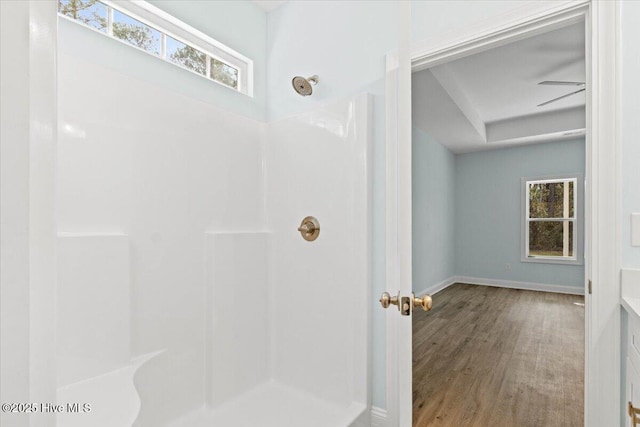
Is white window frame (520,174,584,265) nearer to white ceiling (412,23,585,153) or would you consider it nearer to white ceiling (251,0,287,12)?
white ceiling (412,23,585,153)

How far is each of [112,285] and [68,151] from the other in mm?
600

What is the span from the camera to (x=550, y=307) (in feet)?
14.0

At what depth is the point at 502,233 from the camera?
18.7ft

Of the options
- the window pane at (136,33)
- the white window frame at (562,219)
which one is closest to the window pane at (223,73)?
the window pane at (136,33)

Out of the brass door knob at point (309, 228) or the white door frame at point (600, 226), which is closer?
the white door frame at point (600, 226)

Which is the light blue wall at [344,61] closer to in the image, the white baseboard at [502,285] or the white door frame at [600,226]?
the white door frame at [600,226]

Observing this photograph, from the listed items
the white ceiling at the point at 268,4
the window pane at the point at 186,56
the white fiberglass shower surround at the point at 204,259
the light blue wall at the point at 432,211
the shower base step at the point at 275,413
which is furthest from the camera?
the light blue wall at the point at 432,211

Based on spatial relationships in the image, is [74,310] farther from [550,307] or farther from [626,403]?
[550,307]

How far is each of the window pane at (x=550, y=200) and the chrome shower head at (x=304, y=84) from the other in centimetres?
506

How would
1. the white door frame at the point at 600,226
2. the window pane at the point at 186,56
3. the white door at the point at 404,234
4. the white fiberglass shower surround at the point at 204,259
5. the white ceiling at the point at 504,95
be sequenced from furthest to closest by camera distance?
the white ceiling at the point at 504,95, the window pane at the point at 186,56, the white fiberglass shower surround at the point at 204,259, the white door frame at the point at 600,226, the white door at the point at 404,234

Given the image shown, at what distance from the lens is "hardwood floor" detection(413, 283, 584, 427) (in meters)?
1.95

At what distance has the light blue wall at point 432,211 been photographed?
4551 millimetres

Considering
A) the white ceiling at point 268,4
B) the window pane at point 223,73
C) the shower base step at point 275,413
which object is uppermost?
the white ceiling at point 268,4

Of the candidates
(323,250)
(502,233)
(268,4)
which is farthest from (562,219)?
(268,4)
